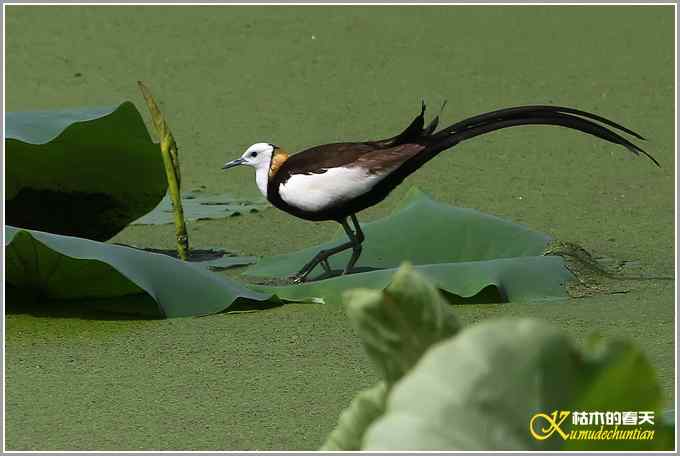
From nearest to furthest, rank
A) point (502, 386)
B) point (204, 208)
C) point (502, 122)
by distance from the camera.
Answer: point (502, 386), point (502, 122), point (204, 208)

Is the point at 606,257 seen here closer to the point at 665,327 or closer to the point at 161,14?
the point at 665,327

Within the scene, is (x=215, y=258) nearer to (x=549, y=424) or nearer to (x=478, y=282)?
(x=478, y=282)

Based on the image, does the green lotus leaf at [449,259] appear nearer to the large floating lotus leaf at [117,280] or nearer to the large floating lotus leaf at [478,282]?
the large floating lotus leaf at [478,282]

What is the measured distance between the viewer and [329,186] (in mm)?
2242

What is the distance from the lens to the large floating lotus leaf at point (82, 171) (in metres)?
2.26

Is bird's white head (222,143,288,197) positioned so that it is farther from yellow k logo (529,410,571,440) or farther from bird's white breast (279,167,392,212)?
yellow k logo (529,410,571,440)

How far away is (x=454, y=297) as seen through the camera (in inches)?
83.0

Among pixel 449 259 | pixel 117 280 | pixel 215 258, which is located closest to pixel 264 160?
pixel 215 258

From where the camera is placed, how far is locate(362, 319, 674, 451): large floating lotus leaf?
1.47ft

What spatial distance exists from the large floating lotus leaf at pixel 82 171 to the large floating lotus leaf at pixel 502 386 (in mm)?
1812

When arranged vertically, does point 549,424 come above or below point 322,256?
above

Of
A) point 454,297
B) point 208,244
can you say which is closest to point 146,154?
point 208,244

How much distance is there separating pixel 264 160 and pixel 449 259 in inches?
17.0

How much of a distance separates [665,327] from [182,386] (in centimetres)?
78
